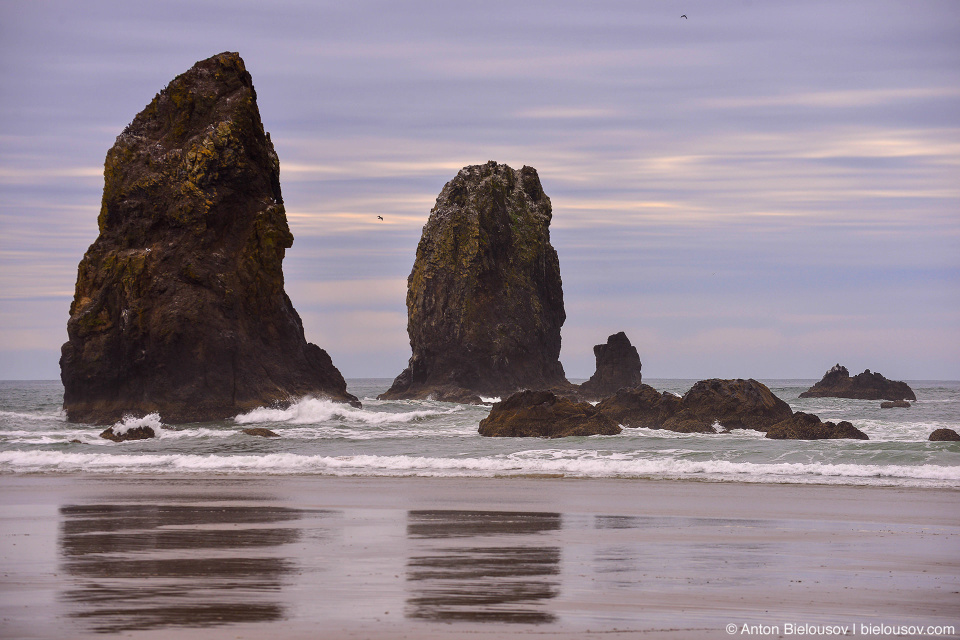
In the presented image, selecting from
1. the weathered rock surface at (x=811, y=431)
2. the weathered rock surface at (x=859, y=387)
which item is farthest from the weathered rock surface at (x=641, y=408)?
the weathered rock surface at (x=859, y=387)

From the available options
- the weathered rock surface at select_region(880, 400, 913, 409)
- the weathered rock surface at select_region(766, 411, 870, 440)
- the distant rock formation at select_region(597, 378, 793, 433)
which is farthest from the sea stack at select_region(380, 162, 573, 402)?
the weathered rock surface at select_region(766, 411, 870, 440)

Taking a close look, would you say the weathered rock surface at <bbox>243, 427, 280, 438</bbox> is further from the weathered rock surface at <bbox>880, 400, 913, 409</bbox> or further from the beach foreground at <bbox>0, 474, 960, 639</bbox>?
the weathered rock surface at <bbox>880, 400, 913, 409</bbox>

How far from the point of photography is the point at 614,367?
266ft

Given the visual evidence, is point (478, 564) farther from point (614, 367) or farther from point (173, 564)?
point (614, 367)

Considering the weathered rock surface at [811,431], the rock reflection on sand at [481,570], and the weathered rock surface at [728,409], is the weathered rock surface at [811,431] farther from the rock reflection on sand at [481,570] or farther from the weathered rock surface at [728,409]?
the rock reflection on sand at [481,570]

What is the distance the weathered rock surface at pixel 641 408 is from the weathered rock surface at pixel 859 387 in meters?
47.1

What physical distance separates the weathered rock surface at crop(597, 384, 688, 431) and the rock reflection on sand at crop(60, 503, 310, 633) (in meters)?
23.6

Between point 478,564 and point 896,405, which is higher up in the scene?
point 478,564

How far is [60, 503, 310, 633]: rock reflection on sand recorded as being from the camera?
759 centimetres

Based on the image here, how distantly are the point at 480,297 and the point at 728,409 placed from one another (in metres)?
48.2

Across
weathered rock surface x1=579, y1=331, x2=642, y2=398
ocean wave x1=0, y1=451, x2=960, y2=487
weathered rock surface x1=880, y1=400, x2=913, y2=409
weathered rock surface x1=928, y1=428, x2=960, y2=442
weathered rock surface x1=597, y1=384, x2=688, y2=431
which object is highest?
weathered rock surface x1=579, y1=331, x2=642, y2=398

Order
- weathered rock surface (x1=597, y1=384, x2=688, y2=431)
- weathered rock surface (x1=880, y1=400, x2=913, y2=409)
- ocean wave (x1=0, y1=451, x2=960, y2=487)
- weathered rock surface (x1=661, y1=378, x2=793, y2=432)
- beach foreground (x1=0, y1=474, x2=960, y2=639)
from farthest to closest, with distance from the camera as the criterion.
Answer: weathered rock surface (x1=880, y1=400, x2=913, y2=409)
weathered rock surface (x1=597, y1=384, x2=688, y2=431)
weathered rock surface (x1=661, y1=378, x2=793, y2=432)
ocean wave (x1=0, y1=451, x2=960, y2=487)
beach foreground (x1=0, y1=474, x2=960, y2=639)

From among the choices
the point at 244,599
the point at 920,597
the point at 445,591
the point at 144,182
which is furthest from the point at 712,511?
the point at 144,182

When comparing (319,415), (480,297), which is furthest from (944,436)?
(480,297)
